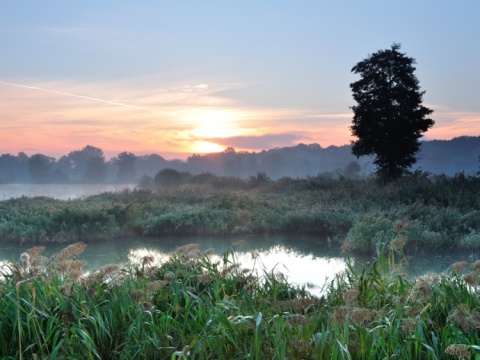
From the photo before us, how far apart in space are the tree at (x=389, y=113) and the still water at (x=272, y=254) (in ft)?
41.1

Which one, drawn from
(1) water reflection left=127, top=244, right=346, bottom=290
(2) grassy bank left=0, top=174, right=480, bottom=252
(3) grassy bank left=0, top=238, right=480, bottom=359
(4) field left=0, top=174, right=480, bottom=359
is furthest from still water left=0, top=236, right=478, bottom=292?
(3) grassy bank left=0, top=238, right=480, bottom=359

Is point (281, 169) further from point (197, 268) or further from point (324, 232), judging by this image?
point (197, 268)

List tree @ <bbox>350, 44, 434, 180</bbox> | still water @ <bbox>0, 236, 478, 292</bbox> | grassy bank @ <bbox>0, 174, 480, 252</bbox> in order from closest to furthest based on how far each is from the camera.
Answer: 1. still water @ <bbox>0, 236, 478, 292</bbox>
2. grassy bank @ <bbox>0, 174, 480, 252</bbox>
3. tree @ <bbox>350, 44, 434, 180</bbox>

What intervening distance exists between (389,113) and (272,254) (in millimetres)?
16275

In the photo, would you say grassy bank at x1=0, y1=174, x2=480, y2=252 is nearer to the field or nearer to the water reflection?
the water reflection

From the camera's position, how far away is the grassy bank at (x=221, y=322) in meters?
4.09

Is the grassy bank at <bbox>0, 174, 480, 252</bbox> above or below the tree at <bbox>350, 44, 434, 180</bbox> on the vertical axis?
below

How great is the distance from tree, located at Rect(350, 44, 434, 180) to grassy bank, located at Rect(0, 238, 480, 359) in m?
22.0

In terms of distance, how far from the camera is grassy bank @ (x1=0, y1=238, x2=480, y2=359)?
4.09 metres

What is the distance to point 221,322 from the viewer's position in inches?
174

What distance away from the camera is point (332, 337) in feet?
13.9

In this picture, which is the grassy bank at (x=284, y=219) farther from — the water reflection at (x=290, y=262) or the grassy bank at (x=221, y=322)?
the grassy bank at (x=221, y=322)

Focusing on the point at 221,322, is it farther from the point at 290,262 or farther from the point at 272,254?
the point at 272,254

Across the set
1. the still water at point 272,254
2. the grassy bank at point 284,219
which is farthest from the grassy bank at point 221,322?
the grassy bank at point 284,219
